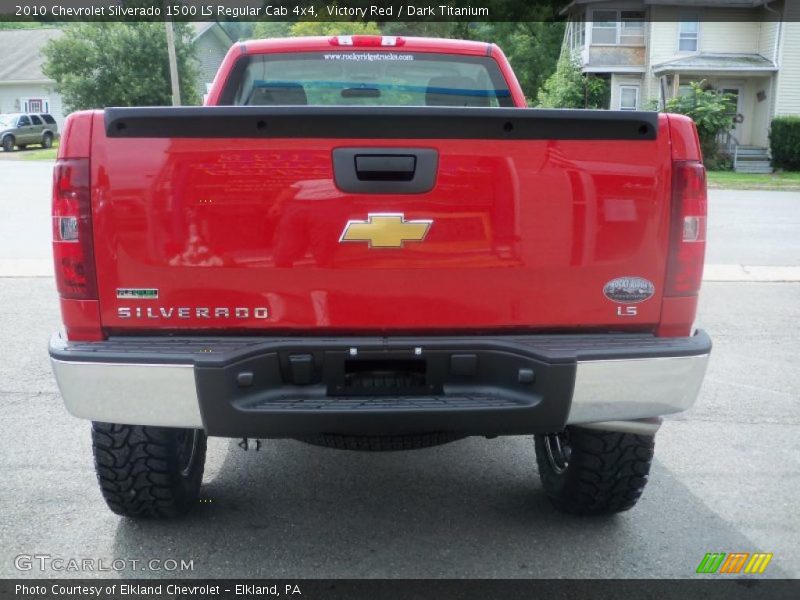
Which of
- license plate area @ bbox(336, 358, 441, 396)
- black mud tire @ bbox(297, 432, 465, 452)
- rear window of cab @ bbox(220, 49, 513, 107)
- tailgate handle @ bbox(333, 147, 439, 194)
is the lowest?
black mud tire @ bbox(297, 432, 465, 452)

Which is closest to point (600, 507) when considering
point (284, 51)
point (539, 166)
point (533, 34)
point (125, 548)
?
point (539, 166)

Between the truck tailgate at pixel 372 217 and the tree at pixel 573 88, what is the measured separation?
30.8 metres

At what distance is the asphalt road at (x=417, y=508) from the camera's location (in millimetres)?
3270

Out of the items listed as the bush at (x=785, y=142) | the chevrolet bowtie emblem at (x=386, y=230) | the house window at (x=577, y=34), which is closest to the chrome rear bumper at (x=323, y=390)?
the chevrolet bowtie emblem at (x=386, y=230)

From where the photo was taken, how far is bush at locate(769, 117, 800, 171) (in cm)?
2911

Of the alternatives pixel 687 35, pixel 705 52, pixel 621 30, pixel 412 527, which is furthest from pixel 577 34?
pixel 412 527

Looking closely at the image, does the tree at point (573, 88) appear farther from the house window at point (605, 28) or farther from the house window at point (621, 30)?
the house window at point (621, 30)

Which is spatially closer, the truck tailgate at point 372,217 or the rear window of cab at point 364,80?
the truck tailgate at point 372,217

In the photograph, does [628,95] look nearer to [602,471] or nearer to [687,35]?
[687,35]

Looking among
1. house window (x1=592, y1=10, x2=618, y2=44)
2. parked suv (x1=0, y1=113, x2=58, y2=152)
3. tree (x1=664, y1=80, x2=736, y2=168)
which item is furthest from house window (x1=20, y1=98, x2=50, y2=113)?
tree (x1=664, y1=80, x2=736, y2=168)

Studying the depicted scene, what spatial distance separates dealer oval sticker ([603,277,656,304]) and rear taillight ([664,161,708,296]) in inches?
2.6

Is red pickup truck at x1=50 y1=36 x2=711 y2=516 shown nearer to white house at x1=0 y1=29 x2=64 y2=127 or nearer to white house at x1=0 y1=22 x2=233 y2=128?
white house at x1=0 y1=22 x2=233 y2=128

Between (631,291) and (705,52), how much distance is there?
115ft

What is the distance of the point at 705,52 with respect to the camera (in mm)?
34469
